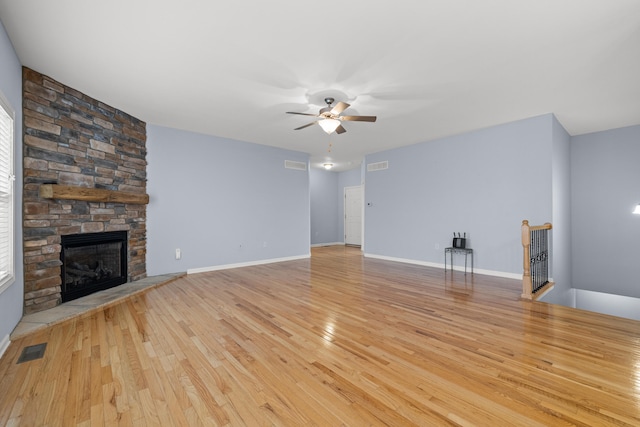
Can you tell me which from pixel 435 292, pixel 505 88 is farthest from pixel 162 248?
pixel 505 88

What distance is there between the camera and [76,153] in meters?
3.60

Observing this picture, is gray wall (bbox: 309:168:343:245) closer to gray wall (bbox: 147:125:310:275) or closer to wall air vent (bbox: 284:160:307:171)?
wall air vent (bbox: 284:160:307:171)

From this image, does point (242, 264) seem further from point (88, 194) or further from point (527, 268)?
point (527, 268)

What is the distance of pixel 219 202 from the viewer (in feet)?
18.7

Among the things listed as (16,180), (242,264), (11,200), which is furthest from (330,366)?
(242,264)

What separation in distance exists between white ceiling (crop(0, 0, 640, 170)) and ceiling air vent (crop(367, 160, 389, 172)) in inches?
92.6

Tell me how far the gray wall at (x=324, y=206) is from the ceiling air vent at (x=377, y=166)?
105 inches

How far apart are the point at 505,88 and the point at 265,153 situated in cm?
458

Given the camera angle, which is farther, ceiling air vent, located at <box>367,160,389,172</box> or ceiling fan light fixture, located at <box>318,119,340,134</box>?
ceiling air vent, located at <box>367,160,389,172</box>

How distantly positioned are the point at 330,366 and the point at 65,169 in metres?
3.88

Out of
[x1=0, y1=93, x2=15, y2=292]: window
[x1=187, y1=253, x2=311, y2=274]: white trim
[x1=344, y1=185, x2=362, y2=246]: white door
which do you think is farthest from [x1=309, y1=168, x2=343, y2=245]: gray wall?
[x1=0, y1=93, x2=15, y2=292]: window

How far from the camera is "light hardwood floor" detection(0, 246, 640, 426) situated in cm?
157

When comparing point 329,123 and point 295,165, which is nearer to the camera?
point 329,123

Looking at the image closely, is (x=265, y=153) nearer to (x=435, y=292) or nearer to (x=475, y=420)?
(x=435, y=292)
